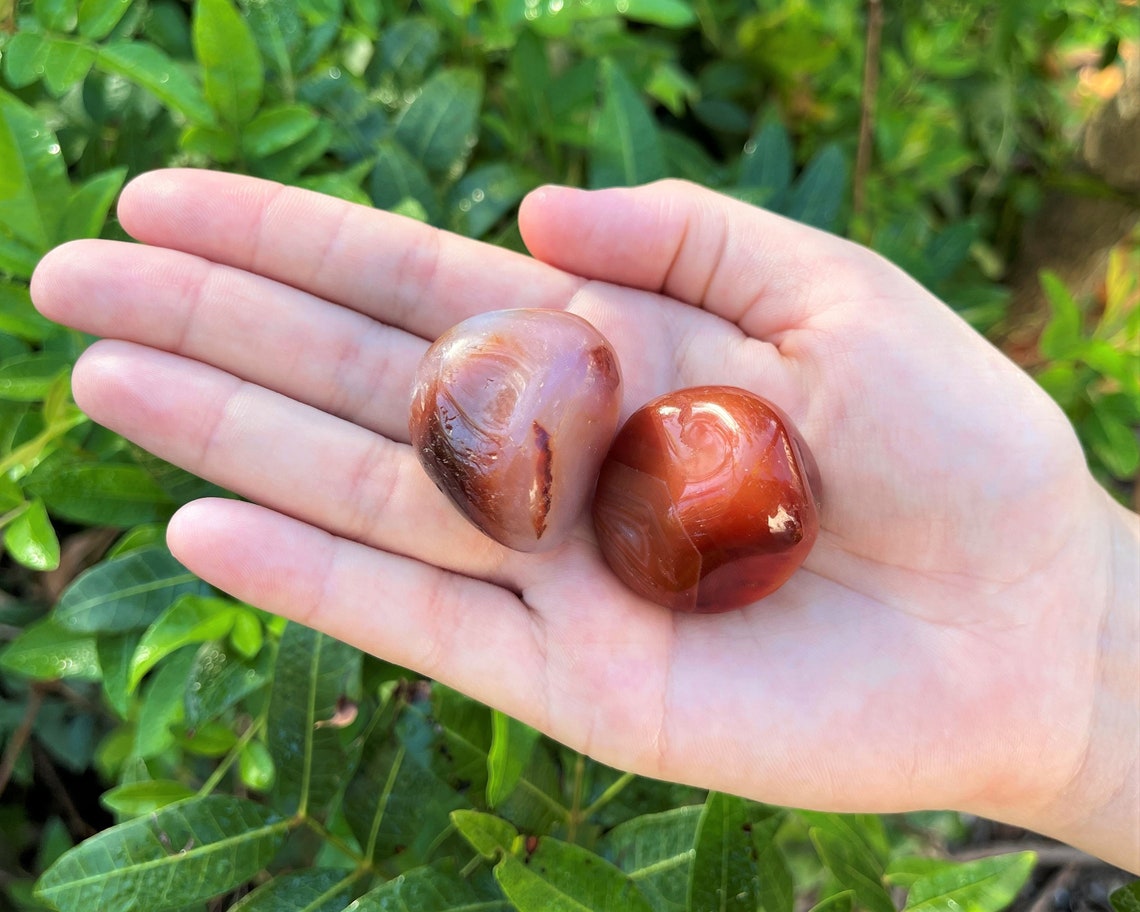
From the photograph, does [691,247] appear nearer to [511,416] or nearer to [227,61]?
[511,416]

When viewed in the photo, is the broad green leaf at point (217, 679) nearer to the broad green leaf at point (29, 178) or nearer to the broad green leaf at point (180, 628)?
the broad green leaf at point (180, 628)

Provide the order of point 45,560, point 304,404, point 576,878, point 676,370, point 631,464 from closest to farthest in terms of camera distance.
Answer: point 576,878 < point 45,560 < point 631,464 < point 304,404 < point 676,370

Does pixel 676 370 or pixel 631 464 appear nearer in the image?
pixel 631 464

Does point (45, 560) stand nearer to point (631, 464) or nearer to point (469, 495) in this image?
point (469, 495)

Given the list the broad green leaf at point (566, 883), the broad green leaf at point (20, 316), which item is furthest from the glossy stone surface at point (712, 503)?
the broad green leaf at point (20, 316)

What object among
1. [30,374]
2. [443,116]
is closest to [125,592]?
[30,374]

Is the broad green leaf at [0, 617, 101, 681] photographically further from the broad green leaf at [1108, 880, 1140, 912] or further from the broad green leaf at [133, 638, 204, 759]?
the broad green leaf at [1108, 880, 1140, 912]

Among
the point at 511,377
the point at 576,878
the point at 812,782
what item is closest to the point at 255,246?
the point at 511,377
